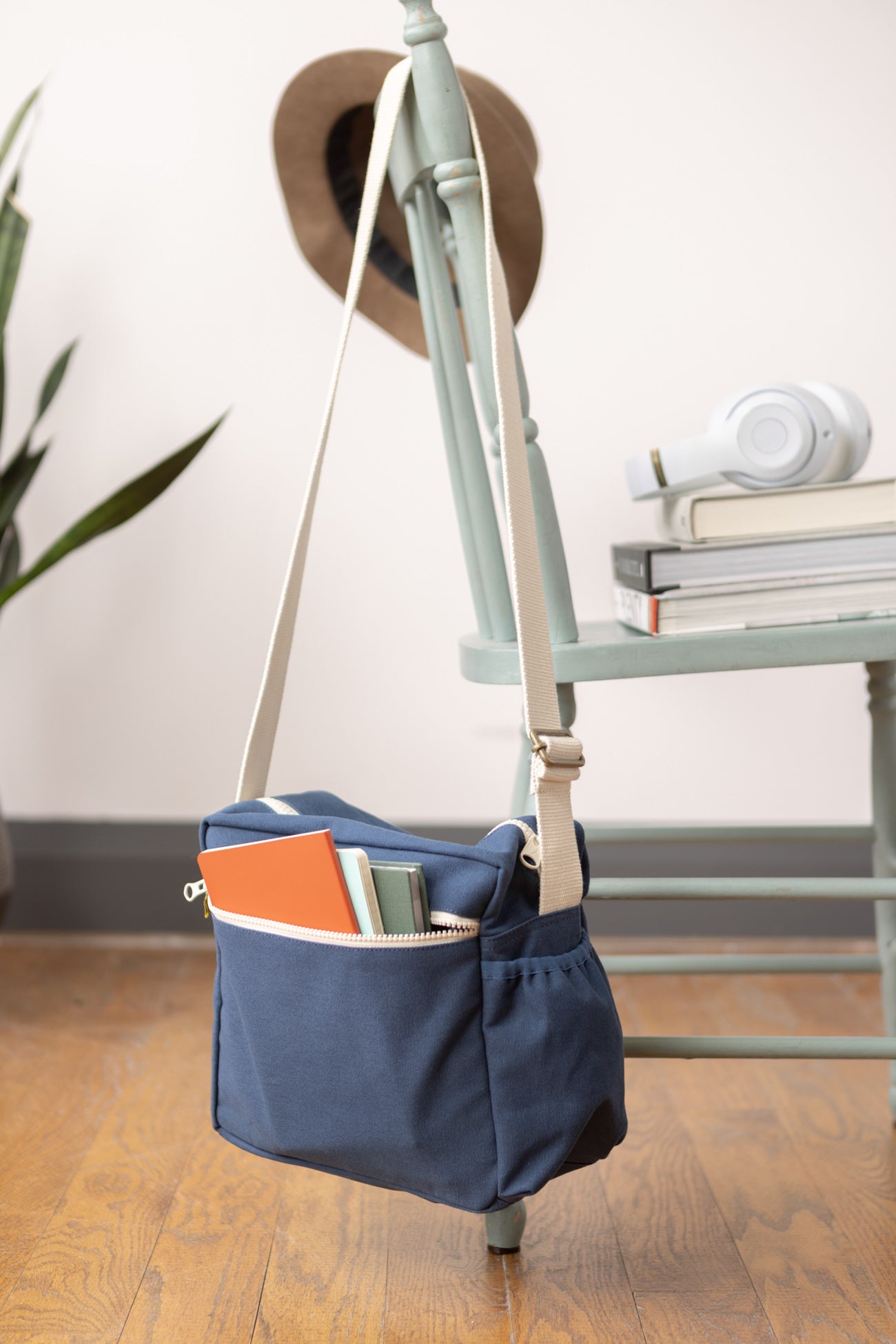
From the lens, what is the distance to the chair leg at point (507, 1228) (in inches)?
33.1

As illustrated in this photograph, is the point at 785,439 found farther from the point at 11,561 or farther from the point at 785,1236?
the point at 11,561

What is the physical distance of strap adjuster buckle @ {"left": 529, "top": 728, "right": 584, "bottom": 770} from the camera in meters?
0.68

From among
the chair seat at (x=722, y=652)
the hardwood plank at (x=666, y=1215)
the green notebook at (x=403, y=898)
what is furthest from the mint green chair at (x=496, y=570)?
the green notebook at (x=403, y=898)

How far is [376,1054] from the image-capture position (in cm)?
68

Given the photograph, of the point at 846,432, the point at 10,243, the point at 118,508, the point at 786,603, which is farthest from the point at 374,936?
the point at 10,243

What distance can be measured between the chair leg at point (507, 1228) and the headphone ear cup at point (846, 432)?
620 millimetres

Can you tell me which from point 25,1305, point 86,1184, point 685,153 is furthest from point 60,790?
point 685,153

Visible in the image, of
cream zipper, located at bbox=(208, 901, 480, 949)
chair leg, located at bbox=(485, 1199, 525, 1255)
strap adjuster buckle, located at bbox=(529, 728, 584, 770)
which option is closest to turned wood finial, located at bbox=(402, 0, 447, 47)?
strap adjuster buckle, located at bbox=(529, 728, 584, 770)

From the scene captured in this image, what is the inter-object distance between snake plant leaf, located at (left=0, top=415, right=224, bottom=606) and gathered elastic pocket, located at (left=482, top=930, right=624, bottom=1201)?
859mm

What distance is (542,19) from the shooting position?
4.76ft

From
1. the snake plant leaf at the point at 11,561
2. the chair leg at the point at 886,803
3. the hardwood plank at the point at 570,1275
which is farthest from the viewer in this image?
the snake plant leaf at the point at 11,561

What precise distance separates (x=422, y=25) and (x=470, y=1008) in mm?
657

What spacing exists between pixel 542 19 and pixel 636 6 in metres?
0.12

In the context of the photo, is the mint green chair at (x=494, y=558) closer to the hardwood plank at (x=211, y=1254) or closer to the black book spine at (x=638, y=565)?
the black book spine at (x=638, y=565)
